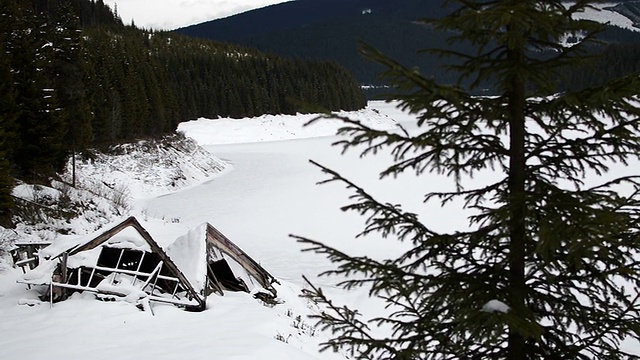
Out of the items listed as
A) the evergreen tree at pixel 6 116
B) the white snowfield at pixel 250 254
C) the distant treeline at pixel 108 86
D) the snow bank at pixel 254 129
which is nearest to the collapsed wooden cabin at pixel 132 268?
the white snowfield at pixel 250 254

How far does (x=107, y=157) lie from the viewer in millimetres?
33812

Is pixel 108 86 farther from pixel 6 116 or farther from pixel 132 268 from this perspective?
pixel 132 268

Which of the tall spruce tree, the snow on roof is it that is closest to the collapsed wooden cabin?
the snow on roof

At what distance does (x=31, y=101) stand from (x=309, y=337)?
1768 centimetres

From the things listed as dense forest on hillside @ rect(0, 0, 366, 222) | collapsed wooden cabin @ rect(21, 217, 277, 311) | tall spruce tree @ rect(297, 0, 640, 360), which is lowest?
collapsed wooden cabin @ rect(21, 217, 277, 311)

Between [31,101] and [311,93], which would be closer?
[31,101]

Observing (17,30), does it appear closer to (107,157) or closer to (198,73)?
(107,157)

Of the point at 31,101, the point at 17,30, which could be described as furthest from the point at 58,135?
the point at 17,30

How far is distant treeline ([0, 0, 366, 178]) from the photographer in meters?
21.0

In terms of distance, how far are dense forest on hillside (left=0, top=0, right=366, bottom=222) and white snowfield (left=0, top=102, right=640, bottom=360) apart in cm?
445

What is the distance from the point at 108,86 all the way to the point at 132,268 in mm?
30154

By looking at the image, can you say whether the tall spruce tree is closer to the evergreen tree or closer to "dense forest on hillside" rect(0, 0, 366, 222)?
"dense forest on hillside" rect(0, 0, 366, 222)

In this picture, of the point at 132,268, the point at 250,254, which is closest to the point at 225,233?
the point at 250,254

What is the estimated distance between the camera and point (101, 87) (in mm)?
35750
